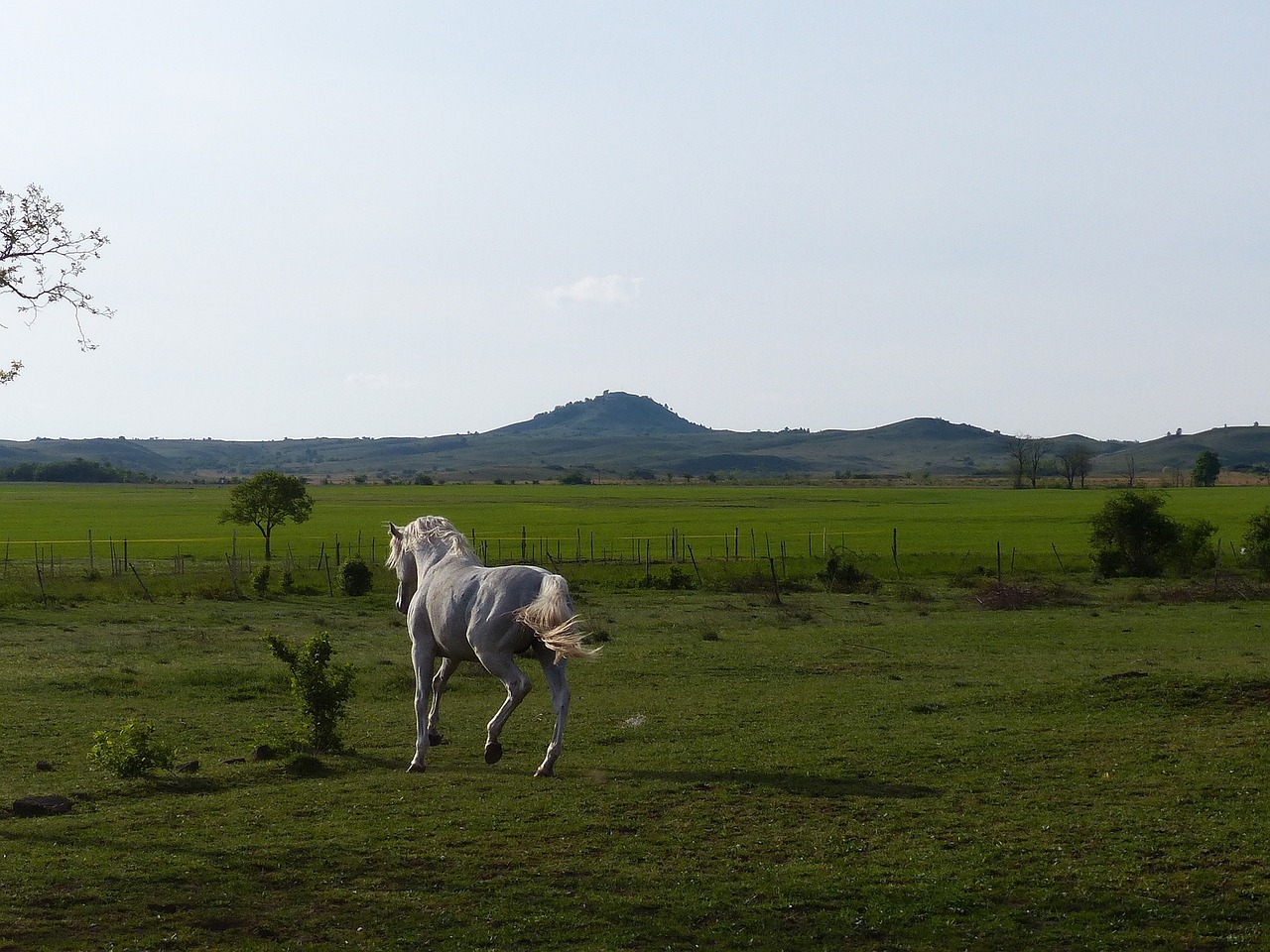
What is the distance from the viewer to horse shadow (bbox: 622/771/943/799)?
10672mm

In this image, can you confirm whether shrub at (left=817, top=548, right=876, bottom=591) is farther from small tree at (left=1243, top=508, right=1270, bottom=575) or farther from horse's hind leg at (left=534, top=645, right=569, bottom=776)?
horse's hind leg at (left=534, top=645, right=569, bottom=776)

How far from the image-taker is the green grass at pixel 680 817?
7.50m

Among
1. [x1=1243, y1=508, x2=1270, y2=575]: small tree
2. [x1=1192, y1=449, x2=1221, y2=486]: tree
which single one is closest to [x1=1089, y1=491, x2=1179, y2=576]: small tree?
[x1=1243, y1=508, x2=1270, y2=575]: small tree

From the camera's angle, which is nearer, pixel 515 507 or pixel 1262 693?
pixel 1262 693

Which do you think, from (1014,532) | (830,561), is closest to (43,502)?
(1014,532)

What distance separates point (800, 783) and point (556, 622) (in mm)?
2746

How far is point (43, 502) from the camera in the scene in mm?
117000

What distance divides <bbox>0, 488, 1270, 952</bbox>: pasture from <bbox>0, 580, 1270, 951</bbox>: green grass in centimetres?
4

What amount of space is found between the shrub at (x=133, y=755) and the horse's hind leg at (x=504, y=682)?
328cm

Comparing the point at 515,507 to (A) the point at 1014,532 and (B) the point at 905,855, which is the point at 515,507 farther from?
(B) the point at 905,855

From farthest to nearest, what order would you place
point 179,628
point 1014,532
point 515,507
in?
1. point 515,507
2. point 1014,532
3. point 179,628

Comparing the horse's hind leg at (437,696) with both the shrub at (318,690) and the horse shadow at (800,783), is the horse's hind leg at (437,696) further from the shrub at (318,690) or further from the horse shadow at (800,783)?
the horse shadow at (800,783)

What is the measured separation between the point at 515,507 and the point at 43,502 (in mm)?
47637

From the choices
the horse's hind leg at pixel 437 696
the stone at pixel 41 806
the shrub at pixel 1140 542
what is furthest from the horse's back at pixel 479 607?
the shrub at pixel 1140 542
